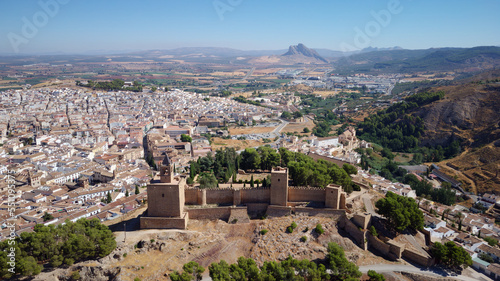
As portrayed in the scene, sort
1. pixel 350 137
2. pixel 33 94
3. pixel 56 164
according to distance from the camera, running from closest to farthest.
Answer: pixel 56 164 < pixel 350 137 < pixel 33 94

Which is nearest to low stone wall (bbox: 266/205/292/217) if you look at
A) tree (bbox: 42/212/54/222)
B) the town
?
the town

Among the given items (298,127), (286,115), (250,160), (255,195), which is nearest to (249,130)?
(298,127)

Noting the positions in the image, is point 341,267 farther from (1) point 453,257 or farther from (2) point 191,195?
(2) point 191,195

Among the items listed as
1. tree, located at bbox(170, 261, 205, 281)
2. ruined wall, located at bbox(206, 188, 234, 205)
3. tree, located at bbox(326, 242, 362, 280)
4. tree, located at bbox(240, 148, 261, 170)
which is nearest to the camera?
tree, located at bbox(170, 261, 205, 281)

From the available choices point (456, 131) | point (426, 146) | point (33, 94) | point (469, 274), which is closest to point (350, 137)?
point (426, 146)

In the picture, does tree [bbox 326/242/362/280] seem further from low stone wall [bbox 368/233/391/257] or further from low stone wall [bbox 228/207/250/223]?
low stone wall [bbox 228/207/250/223]

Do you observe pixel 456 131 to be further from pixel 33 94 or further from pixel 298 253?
pixel 33 94

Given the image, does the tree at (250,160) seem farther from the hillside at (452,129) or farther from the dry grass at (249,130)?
the dry grass at (249,130)
